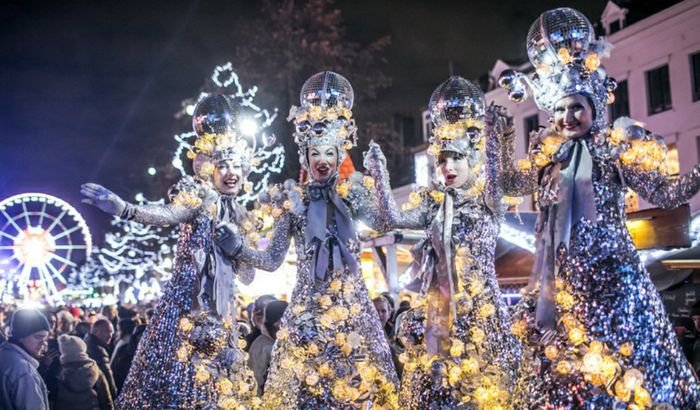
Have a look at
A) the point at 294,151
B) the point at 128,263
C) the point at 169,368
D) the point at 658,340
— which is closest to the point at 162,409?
the point at 169,368

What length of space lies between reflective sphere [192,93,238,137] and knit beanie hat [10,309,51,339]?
179cm

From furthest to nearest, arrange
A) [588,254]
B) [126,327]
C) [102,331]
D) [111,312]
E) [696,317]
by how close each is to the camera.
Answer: [111,312] → [126,327] → [696,317] → [102,331] → [588,254]

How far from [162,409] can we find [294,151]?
54.3 feet

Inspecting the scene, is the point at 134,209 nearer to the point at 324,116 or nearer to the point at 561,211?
the point at 324,116

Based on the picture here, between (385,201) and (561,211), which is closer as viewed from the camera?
(561,211)

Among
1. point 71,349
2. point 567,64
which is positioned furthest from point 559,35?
point 71,349

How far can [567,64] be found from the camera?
3.66 metres

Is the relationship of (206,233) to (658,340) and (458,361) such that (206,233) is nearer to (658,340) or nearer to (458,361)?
(458,361)

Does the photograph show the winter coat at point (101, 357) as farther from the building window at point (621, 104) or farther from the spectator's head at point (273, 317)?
the building window at point (621, 104)

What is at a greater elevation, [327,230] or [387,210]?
[387,210]

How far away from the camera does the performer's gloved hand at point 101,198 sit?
15.0ft

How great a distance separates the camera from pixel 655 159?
3471 mm

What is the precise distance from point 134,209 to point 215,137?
35.0 inches

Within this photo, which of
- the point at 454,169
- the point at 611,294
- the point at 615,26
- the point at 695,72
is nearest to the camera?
the point at 611,294
